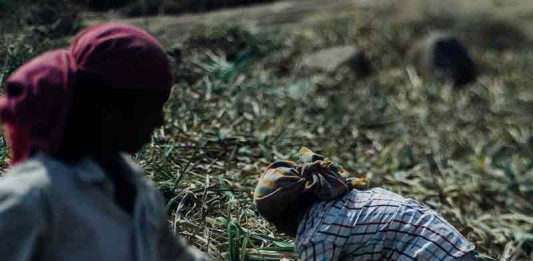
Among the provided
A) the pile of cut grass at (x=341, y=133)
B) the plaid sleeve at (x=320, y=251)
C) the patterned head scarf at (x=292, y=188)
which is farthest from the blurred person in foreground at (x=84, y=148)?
the pile of cut grass at (x=341, y=133)

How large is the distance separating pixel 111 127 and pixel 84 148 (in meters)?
0.08

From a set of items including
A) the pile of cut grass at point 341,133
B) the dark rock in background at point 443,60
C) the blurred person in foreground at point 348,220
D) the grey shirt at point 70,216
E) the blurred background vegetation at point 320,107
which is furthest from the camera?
the dark rock in background at point 443,60

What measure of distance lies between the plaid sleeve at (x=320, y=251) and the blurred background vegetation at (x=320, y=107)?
514 millimetres

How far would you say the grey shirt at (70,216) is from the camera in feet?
6.64

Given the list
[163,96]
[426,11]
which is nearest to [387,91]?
[426,11]

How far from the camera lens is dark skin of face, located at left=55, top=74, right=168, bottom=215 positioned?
220 centimetres

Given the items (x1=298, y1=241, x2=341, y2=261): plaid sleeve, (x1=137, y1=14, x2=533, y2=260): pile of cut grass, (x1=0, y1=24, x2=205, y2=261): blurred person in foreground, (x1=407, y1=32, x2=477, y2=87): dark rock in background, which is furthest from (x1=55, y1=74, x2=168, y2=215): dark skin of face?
(x1=407, y1=32, x2=477, y2=87): dark rock in background

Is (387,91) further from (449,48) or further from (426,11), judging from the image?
(426,11)

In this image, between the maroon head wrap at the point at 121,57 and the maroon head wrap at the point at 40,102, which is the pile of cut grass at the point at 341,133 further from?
the maroon head wrap at the point at 40,102

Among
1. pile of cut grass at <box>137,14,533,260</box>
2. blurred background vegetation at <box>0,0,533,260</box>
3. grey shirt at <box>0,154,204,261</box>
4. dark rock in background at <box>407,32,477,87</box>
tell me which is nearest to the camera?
grey shirt at <box>0,154,204,261</box>

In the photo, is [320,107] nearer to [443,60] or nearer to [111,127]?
[443,60]

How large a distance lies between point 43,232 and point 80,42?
456 mm

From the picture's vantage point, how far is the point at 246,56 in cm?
791

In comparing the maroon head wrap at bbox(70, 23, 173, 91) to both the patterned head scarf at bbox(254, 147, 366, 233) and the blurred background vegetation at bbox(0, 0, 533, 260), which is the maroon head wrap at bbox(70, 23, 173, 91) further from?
the blurred background vegetation at bbox(0, 0, 533, 260)
